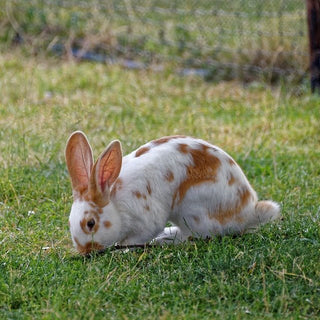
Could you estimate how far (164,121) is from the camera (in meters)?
7.00

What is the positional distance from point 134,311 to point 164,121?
11.9 feet

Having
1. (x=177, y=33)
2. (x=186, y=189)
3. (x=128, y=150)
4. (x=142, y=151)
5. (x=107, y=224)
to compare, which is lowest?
(x=128, y=150)

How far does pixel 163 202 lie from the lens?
4.15 metres

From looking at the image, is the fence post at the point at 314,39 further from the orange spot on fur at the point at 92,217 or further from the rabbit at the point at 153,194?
the orange spot on fur at the point at 92,217

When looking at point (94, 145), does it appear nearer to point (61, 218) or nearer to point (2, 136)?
point (2, 136)

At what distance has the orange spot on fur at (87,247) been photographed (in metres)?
4.00

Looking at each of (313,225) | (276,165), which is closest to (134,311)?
(313,225)

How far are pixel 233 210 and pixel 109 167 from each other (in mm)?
687

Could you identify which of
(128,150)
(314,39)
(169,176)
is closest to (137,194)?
(169,176)

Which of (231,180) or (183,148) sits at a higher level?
(183,148)

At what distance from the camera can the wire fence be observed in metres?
8.46

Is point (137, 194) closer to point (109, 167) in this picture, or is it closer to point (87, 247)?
point (109, 167)

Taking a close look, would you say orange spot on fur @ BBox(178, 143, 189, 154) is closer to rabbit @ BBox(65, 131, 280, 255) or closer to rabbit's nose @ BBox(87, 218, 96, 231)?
rabbit @ BBox(65, 131, 280, 255)

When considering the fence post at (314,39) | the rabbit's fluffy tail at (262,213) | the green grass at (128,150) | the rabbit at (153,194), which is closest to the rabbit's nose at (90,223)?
the rabbit at (153,194)
